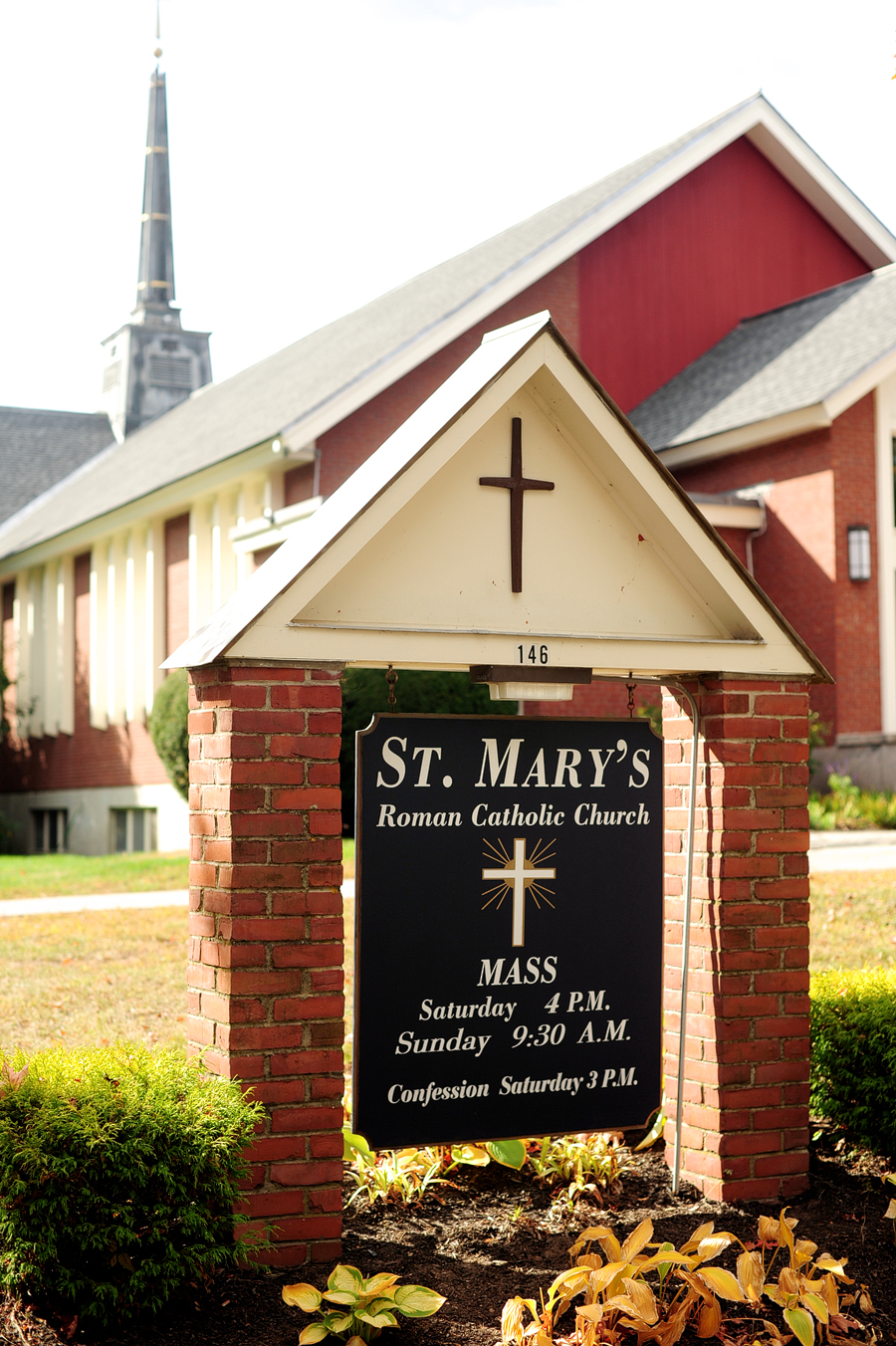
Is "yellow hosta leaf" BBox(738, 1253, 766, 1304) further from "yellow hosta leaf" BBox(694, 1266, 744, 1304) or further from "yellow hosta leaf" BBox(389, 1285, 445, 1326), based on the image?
"yellow hosta leaf" BBox(389, 1285, 445, 1326)

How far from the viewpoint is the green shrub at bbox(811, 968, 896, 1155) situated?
463 centimetres

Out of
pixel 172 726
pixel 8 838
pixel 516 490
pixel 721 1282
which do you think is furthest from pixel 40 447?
pixel 721 1282

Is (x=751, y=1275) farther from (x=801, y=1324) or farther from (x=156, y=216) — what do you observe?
(x=156, y=216)

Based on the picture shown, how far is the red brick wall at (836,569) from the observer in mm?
15664

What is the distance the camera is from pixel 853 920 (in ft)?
27.8

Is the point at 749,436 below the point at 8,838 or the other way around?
the other way around

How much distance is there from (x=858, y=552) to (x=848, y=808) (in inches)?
127

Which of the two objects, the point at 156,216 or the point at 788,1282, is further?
the point at 156,216

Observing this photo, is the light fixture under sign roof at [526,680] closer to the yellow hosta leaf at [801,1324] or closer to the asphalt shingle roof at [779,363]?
the yellow hosta leaf at [801,1324]

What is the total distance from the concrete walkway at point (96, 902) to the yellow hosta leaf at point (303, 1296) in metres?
6.77

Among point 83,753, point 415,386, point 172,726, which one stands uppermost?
point 415,386

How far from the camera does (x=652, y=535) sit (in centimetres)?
441

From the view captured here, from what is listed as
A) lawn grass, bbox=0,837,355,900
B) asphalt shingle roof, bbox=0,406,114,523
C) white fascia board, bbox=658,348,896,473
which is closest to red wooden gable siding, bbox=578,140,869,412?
white fascia board, bbox=658,348,896,473

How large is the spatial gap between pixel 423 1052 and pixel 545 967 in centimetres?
49
